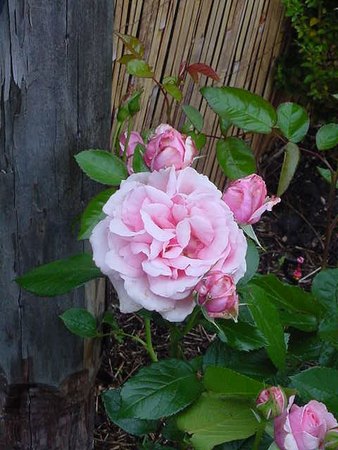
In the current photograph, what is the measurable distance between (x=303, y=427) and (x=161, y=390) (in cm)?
33

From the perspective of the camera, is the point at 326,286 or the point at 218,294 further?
the point at 326,286

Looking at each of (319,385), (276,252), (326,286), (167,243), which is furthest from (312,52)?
(167,243)

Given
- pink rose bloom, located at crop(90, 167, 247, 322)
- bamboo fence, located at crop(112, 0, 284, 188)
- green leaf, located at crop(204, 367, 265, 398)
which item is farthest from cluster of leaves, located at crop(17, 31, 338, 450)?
bamboo fence, located at crop(112, 0, 284, 188)

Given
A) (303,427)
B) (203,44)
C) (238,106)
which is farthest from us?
(203,44)

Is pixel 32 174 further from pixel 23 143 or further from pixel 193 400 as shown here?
pixel 193 400

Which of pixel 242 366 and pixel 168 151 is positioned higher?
pixel 168 151

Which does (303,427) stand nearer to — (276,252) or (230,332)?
(230,332)

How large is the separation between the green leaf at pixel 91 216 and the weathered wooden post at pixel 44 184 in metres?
0.16

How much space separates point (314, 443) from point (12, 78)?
2.44ft

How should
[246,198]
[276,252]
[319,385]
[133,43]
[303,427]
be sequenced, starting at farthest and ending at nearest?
[276,252] → [133,43] → [319,385] → [246,198] → [303,427]

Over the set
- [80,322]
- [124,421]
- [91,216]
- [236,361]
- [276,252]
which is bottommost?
[276,252]

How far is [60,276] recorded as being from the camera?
1407 mm

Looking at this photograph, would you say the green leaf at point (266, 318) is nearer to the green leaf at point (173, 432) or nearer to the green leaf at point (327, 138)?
the green leaf at point (173, 432)

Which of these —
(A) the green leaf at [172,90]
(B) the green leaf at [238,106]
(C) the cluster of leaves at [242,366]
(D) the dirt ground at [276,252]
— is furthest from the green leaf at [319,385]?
(D) the dirt ground at [276,252]
